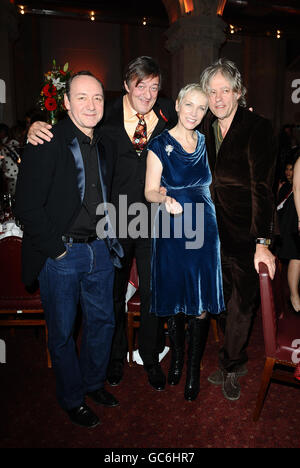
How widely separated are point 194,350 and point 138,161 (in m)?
1.29

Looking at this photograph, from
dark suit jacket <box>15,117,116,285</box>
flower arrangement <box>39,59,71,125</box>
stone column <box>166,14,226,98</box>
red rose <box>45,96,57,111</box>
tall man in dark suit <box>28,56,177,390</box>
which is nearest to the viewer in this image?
dark suit jacket <box>15,117,116,285</box>

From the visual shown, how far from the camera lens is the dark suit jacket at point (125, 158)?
7.28ft

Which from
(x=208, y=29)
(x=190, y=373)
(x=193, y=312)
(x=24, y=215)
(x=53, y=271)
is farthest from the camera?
(x=208, y=29)

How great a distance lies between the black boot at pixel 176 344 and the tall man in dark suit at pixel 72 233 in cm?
45

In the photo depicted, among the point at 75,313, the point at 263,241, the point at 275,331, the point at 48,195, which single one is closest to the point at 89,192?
the point at 48,195

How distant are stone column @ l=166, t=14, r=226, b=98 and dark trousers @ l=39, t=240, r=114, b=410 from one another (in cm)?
643

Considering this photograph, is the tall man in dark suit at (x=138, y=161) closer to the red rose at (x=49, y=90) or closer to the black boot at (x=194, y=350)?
the black boot at (x=194, y=350)

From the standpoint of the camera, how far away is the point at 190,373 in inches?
93.3

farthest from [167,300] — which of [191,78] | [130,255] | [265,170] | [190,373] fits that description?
[191,78]

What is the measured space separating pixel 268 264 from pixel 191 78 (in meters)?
6.43

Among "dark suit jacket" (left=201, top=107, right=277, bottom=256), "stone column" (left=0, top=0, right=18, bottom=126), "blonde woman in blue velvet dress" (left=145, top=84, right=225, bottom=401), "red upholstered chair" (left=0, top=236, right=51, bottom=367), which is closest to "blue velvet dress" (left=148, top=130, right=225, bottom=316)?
"blonde woman in blue velvet dress" (left=145, top=84, right=225, bottom=401)

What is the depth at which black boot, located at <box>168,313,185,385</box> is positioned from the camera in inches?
93.7

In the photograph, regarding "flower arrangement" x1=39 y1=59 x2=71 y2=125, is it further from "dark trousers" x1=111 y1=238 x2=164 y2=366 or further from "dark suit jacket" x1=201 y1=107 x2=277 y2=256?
"dark trousers" x1=111 y1=238 x2=164 y2=366

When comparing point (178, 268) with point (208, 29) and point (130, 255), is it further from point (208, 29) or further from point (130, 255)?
point (208, 29)
